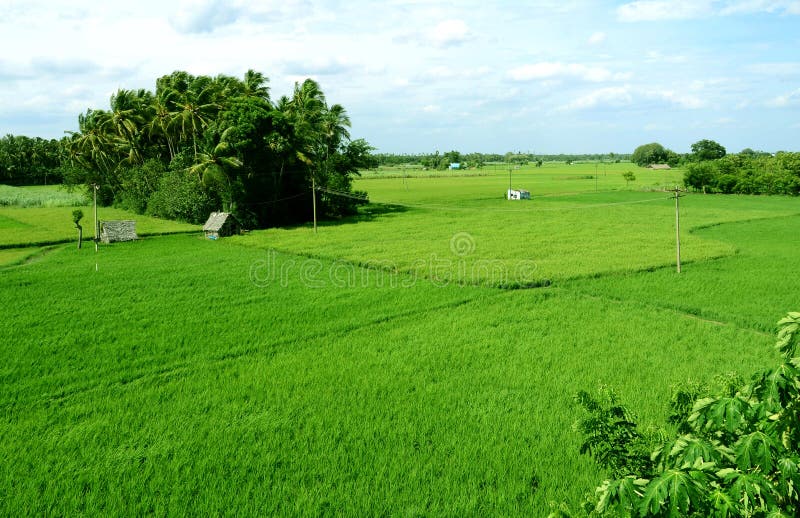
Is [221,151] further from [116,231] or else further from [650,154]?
[650,154]

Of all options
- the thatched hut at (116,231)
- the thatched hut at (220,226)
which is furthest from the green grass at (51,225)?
the thatched hut at (220,226)

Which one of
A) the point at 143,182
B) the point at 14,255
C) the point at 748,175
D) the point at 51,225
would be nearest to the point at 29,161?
the point at 143,182

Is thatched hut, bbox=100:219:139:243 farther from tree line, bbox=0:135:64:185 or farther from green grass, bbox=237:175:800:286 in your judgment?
tree line, bbox=0:135:64:185

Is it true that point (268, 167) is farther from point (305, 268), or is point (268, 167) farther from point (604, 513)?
point (604, 513)

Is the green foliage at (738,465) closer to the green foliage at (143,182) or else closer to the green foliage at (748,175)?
the green foliage at (143,182)

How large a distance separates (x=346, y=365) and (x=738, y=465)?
8.40 metres

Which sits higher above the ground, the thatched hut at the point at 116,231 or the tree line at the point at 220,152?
the tree line at the point at 220,152

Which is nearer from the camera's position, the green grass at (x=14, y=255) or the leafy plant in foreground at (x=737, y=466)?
the leafy plant in foreground at (x=737, y=466)

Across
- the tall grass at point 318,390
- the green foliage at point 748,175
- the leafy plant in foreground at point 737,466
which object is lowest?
the tall grass at point 318,390

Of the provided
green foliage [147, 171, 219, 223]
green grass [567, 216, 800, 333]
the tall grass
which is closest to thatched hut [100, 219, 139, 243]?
green foliage [147, 171, 219, 223]

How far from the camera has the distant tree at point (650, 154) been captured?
135050 mm

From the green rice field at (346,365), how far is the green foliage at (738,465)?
3628 mm

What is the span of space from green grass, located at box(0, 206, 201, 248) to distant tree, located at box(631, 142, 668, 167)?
397 ft

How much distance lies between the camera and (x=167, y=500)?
634 cm
